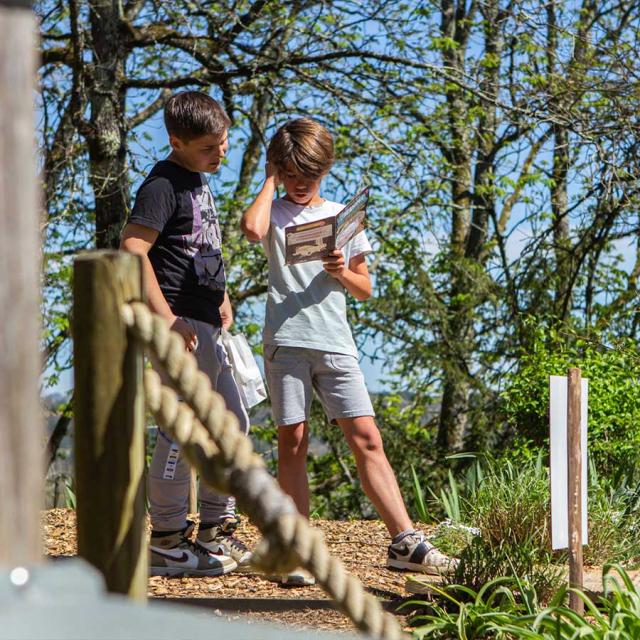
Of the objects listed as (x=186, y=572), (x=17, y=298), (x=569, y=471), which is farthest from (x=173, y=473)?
(x=17, y=298)

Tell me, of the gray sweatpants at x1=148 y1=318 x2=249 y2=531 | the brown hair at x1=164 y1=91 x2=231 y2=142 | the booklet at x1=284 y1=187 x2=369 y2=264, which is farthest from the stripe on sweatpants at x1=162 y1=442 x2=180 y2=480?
the brown hair at x1=164 y1=91 x2=231 y2=142

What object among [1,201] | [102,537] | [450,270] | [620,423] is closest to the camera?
[1,201]

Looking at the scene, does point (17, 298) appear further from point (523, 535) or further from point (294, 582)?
point (523, 535)

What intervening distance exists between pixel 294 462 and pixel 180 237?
3.13ft

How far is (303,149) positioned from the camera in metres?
3.52

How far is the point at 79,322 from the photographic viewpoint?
143 centimetres

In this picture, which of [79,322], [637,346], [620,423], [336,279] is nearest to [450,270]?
[637,346]

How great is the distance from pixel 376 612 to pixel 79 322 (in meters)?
0.62

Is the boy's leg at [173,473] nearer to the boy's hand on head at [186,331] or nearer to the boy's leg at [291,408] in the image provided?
the boy's hand on head at [186,331]

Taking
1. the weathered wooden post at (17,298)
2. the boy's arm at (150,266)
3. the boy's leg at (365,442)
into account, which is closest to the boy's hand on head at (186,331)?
the boy's arm at (150,266)

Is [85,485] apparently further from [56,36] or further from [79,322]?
[56,36]

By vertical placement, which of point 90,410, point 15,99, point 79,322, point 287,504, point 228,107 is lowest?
point 287,504

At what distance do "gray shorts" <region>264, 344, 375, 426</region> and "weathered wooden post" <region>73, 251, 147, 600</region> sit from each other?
209cm

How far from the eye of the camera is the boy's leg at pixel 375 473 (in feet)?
11.7
